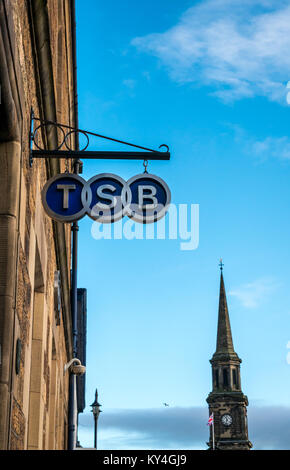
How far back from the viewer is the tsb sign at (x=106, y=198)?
910 centimetres

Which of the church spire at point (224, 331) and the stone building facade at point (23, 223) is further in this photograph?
the church spire at point (224, 331)

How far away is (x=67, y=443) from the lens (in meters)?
22.2

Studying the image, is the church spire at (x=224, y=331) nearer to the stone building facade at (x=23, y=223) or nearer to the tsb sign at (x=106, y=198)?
the stone building facade at (x=23, y=223)

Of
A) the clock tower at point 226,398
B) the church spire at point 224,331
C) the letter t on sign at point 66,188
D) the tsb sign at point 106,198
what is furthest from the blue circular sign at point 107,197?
the church spire at point 224,331

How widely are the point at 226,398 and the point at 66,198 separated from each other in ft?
453

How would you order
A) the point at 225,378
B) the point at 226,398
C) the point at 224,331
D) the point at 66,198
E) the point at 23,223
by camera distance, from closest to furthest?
the point at 66,198, the point at 23,223, the point at 226,398, the point at 225,378, the point at 224,331

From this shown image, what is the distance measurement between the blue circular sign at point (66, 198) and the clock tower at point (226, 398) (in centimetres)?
13131

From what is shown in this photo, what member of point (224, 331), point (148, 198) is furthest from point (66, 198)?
point (224, 331)

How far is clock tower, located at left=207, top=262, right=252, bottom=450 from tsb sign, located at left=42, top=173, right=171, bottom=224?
13111 cm

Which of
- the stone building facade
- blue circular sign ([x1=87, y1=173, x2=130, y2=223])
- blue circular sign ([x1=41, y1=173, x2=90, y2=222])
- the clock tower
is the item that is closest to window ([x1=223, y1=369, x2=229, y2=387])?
the clock tower

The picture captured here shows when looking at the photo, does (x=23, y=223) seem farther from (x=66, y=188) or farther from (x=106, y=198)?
(x=106, y=198)

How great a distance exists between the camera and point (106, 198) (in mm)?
9133

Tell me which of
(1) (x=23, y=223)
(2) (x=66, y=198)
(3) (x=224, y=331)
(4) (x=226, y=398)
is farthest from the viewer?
(3) (x=224, y=331)

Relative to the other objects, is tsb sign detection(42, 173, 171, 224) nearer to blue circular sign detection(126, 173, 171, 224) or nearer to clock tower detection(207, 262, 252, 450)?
blue circular sign detection(126, 173, 171, 224)
